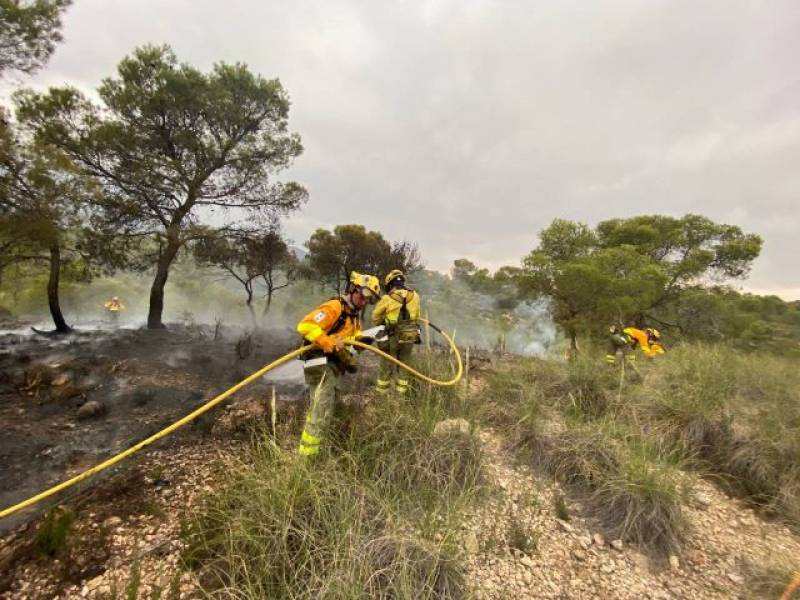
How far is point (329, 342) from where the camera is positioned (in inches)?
138

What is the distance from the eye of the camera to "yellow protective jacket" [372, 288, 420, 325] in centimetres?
529

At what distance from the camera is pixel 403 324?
5.30 meters

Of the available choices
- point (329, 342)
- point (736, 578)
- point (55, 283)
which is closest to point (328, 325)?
point (329, 342)

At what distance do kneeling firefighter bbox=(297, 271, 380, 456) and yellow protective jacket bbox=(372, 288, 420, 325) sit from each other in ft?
3.95

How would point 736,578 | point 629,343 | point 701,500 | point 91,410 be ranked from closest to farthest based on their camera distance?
point 736,578 → point 701,500 → point 91,410 → point 629,343

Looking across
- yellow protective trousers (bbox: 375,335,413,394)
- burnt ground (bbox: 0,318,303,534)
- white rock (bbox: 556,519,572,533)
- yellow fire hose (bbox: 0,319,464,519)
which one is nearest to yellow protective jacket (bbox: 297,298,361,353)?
yellow fire hose (bbox: 0,319,464,519)

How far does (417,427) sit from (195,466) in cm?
246

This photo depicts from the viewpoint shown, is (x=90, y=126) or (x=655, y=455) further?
(x=90, y=126)

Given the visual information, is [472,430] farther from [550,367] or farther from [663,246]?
[663,246]

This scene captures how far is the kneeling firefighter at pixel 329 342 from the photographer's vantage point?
3354 mm

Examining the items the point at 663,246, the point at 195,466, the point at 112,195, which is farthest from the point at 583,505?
the point at 663,246

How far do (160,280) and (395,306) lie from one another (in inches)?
444

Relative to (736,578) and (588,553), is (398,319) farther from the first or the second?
(736,578)

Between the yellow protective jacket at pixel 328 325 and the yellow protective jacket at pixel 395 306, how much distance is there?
1.14 m
